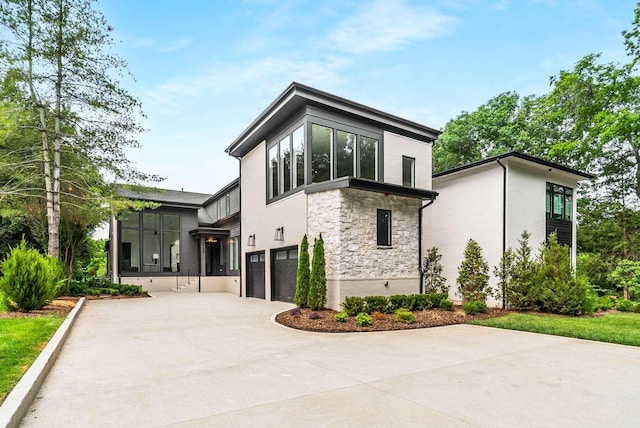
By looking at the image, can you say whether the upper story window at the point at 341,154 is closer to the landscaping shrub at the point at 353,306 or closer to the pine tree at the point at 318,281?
the pine tree at the point at 318,281

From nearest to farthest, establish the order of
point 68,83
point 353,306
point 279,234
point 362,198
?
point 353,306 < point 362,198 < point 279,234 < point 68,83

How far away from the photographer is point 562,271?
11.6 meters

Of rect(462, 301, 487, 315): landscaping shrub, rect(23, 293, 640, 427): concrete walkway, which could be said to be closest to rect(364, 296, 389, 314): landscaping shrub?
rect(23, 293, 640, 427): concrete walkway

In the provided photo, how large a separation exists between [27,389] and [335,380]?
3388 mm

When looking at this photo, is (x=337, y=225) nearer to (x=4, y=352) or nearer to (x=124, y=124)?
(x=4, y=352)

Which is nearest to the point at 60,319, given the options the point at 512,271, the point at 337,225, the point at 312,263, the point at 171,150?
the point at 312,263

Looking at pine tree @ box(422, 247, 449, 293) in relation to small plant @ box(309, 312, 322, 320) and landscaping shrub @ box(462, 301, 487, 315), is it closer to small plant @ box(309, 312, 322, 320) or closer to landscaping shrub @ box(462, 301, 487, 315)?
landscaping shrub @ box(462, 301, 487, 315)

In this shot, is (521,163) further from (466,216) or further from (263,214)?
(263,214)

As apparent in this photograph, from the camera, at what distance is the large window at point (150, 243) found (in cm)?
1989

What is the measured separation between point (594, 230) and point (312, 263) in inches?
749

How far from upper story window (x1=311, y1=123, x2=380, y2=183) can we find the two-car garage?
279cm

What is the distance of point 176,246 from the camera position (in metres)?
21.2

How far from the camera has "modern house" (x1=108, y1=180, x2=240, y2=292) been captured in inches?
772

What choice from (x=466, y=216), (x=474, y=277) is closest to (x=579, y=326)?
(x=474, y=277)
